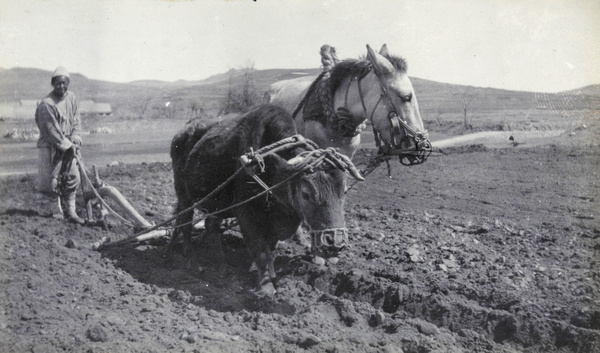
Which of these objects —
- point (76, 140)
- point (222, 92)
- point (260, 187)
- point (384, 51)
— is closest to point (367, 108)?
point (384, 51)

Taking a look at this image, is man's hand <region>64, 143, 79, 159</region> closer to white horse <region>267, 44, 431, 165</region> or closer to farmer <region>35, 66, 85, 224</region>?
farmer <region>35, 66, 85, 224</region>

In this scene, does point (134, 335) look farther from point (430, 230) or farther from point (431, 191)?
point (431, 191)

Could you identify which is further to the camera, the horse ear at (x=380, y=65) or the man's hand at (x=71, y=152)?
the man's hand at (x=71, y=152)

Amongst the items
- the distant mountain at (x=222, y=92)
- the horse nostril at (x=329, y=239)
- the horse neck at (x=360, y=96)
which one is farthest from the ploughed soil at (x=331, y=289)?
the distant mountain at (x=222, y=92)

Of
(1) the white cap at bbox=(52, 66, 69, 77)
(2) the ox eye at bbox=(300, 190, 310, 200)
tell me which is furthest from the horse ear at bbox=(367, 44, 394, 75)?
(1) the white cap at bbox=(52, 66, 69, 77)

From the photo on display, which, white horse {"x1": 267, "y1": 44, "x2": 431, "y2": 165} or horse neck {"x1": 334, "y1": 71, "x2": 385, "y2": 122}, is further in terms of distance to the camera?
horse neck {"x1": 334, "y1": 71, "x2": 385, "y2": 122}

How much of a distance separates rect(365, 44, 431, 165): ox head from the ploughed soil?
1.37 meters

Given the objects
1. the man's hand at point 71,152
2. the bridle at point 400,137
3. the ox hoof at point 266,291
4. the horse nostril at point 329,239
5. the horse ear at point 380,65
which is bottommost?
the ox hoof at point 266,291

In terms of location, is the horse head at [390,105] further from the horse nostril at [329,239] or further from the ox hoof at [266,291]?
the ox hoof at [266,291]

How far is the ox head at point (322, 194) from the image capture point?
14.5ft

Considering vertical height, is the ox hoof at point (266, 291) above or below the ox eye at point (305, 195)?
below

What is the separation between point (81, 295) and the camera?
4980mm

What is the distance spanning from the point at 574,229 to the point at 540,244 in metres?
1.16

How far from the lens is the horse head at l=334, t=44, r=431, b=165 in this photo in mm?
5555
